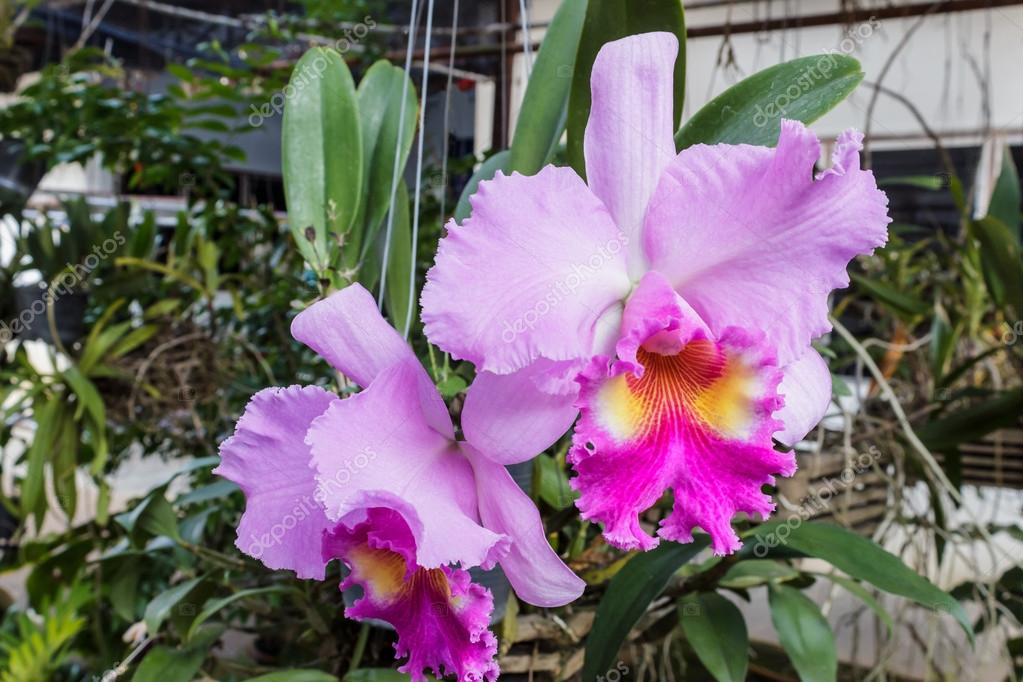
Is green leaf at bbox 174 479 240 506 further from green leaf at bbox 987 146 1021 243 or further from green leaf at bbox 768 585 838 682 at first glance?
green leaf at bbox 987 146 1021 243

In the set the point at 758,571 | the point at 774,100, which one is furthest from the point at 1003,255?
the point at 774,100

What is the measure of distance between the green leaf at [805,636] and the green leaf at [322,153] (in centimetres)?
48

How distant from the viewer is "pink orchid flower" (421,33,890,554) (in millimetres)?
341

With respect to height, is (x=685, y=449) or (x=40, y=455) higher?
(x=685, y=449)

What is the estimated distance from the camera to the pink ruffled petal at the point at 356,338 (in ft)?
1.30

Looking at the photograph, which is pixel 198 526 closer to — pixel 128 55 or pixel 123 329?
pixel 123 329

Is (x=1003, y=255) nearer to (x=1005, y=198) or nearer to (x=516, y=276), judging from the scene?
(x=1005, y=198)

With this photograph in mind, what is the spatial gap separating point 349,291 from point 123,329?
40.1 inches

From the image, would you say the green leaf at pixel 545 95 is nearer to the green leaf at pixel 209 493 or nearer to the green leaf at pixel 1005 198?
the green leaf at pixel 209 493

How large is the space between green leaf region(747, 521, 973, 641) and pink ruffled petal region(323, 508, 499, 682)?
0.96ft

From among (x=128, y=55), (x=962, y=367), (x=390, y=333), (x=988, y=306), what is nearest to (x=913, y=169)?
(x=988, y=306)

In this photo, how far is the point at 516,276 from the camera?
34 cm

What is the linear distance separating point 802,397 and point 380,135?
0.47 meters

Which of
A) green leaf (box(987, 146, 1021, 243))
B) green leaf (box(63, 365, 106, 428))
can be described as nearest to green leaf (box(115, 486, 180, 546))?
green leaf (box(63, 365, 106, 428))
